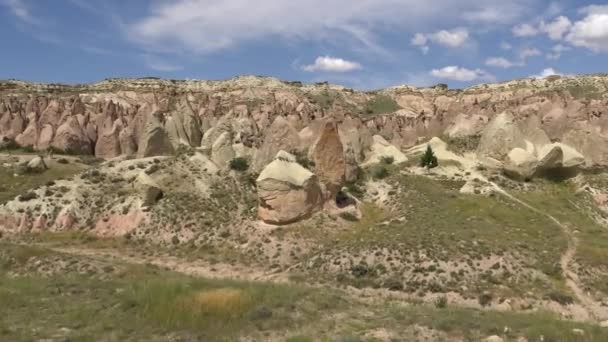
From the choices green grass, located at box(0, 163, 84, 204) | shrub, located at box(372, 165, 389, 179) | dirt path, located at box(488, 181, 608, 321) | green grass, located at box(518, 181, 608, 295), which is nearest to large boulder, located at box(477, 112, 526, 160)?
green grass, located at box(518, 181, 608, 295)

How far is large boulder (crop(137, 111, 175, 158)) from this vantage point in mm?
51469

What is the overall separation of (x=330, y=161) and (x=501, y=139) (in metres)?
17.6

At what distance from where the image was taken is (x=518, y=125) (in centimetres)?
4991

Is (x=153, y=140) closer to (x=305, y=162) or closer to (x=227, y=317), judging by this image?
(x=305, y=162)

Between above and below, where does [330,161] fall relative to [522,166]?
above

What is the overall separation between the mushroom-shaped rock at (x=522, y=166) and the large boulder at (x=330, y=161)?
1474 centimetres

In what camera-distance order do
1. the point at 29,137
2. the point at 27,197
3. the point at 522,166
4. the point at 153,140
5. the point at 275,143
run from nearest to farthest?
the point at 27,197
the point at 275,143
the point at 522,166
the point at 153,140
the point at 29,137

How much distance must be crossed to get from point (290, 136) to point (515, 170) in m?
17.5

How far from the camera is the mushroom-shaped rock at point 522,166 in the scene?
44.3m

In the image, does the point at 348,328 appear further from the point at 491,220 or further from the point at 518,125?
the point at 518,125

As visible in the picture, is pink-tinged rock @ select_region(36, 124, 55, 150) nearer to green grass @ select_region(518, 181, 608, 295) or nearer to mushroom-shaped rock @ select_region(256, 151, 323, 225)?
mushroom-shaped rock @ select_region(256, 151, 323, 225)

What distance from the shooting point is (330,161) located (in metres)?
37.8

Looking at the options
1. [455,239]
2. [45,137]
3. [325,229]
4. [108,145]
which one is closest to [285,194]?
[325,229]

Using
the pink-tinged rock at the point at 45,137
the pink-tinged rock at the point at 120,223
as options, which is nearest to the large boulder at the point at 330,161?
the pink-tinged rock at the point at 120,223
